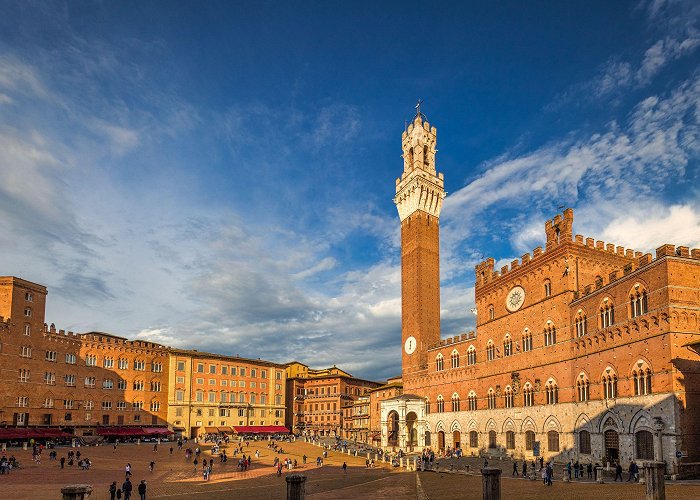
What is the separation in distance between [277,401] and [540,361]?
6349 centimetres

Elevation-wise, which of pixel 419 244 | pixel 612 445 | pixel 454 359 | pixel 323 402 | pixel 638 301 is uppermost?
pixel 419 244

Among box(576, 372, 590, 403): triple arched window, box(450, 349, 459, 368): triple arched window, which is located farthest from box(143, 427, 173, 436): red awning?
box(576, 372, 590, 403): triple arched window

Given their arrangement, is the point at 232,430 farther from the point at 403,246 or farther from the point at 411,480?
the point at 411,480

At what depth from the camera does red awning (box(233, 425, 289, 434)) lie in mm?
91238

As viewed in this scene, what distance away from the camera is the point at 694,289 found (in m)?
33.4

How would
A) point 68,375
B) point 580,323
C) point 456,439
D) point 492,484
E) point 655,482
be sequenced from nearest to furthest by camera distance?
point 492,484 → point 655,482 → point 580,323 → point 456,439 → point 68,375

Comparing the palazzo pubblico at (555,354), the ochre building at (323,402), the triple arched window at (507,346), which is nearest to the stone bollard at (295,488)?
the palazzo pubblico at (555,354)

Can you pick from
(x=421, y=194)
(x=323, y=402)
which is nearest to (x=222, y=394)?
(x=323, y=402)

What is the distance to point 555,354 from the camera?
151 ft

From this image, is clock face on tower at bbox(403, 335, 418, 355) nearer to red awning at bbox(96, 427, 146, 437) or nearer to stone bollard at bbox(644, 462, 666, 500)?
red awning at bbox(96, 427, 146, 437)

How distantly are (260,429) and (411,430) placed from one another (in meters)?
33.0

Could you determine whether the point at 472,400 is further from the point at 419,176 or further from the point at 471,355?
the point at 419,176

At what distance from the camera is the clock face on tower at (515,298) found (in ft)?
172

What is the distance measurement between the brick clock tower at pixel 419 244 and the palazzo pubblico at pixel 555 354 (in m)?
0.20
